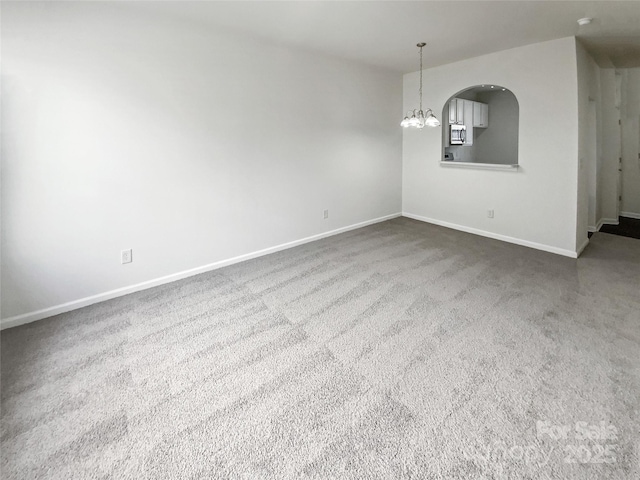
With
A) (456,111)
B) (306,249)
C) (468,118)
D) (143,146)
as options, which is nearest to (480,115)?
(468,118)

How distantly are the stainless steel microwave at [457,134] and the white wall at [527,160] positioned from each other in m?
1.15

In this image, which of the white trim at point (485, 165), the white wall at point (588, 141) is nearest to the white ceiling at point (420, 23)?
the white wall at point (588, 141)

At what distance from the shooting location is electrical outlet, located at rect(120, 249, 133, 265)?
10.7 feet

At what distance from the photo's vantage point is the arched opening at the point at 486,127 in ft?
22.5

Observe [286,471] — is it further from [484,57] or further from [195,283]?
[484,57]

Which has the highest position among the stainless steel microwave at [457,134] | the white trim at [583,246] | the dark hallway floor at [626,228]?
the stainless steel microwave at [457,134]

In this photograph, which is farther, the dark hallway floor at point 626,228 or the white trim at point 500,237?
the dark hallway floor at point 626,228

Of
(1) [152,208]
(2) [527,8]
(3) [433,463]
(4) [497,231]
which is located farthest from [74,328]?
(4) [497,231]

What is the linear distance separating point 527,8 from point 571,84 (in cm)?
132

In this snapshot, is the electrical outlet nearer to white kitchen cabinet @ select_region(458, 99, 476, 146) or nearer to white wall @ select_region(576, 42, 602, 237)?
white wall @ select_region(576, 42, 602, 237)

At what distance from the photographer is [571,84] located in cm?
385

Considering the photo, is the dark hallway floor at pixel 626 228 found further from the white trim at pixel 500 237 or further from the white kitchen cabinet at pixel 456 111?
the white kitchen cabinet at pixel 456 111

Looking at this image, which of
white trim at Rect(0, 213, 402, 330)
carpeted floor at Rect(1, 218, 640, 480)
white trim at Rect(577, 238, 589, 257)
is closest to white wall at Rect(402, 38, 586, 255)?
white trim at Rect(577, 238, 589, 257)

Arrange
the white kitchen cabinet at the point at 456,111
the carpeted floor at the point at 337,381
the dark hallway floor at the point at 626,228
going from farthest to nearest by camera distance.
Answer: the white kitchen cabinet at the point at 456,111 → the dark hallway floor at the point at 626,228 → the carpeted floor at the point at 337,381
